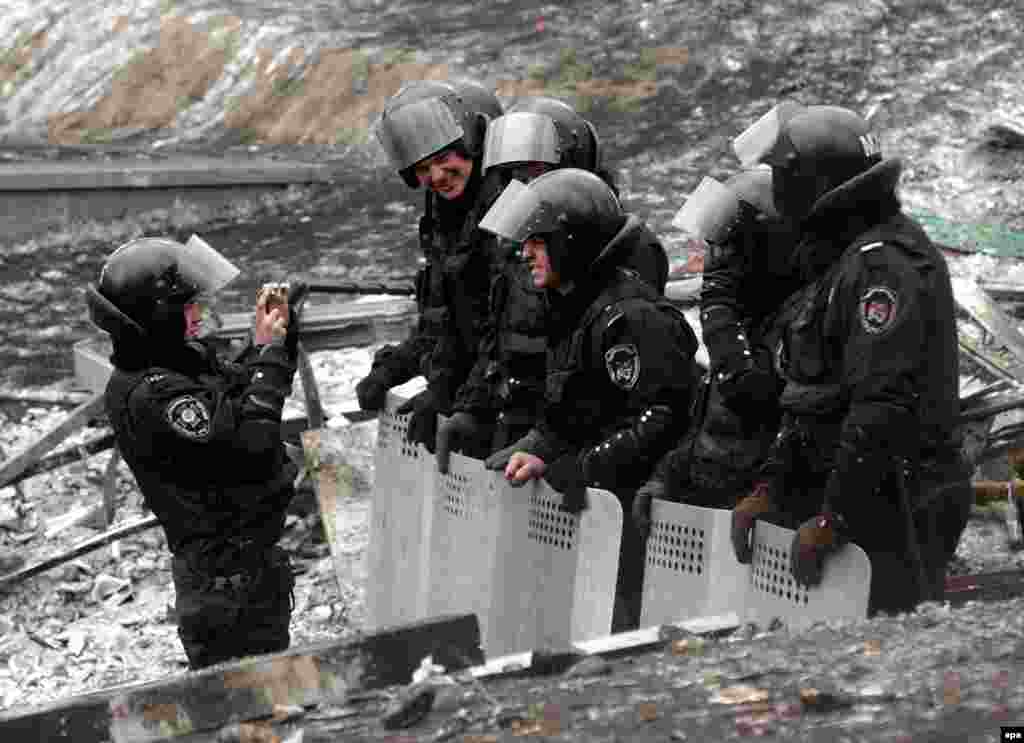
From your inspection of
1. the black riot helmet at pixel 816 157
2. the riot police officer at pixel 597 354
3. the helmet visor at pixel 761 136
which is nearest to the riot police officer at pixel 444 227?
the riot police officer at pixel 597 354

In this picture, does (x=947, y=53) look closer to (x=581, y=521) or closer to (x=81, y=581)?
(x=81, y=581)

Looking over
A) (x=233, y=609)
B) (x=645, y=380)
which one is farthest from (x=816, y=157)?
(x=233, y=609)

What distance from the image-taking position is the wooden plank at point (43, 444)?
29.1 feet

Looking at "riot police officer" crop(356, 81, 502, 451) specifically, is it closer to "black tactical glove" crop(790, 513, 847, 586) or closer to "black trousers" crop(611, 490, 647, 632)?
"black trousers" crop(611, 490, 647, 632)

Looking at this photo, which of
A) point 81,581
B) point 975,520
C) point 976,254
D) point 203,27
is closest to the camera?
point 975,520

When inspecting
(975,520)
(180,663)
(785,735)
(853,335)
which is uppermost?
(853,335)

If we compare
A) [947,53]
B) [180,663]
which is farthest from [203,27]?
[180,663]

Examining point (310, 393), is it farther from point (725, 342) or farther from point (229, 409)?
point (725, 342)

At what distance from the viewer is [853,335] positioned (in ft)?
15.5

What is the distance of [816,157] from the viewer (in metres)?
5.01

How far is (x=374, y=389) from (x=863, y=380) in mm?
2803

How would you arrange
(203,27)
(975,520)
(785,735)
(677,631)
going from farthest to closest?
(203,27) → (975,520) → (677,631) → (785,735)

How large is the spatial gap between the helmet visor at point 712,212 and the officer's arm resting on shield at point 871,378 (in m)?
0.91

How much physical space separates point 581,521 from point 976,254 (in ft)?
19.1
